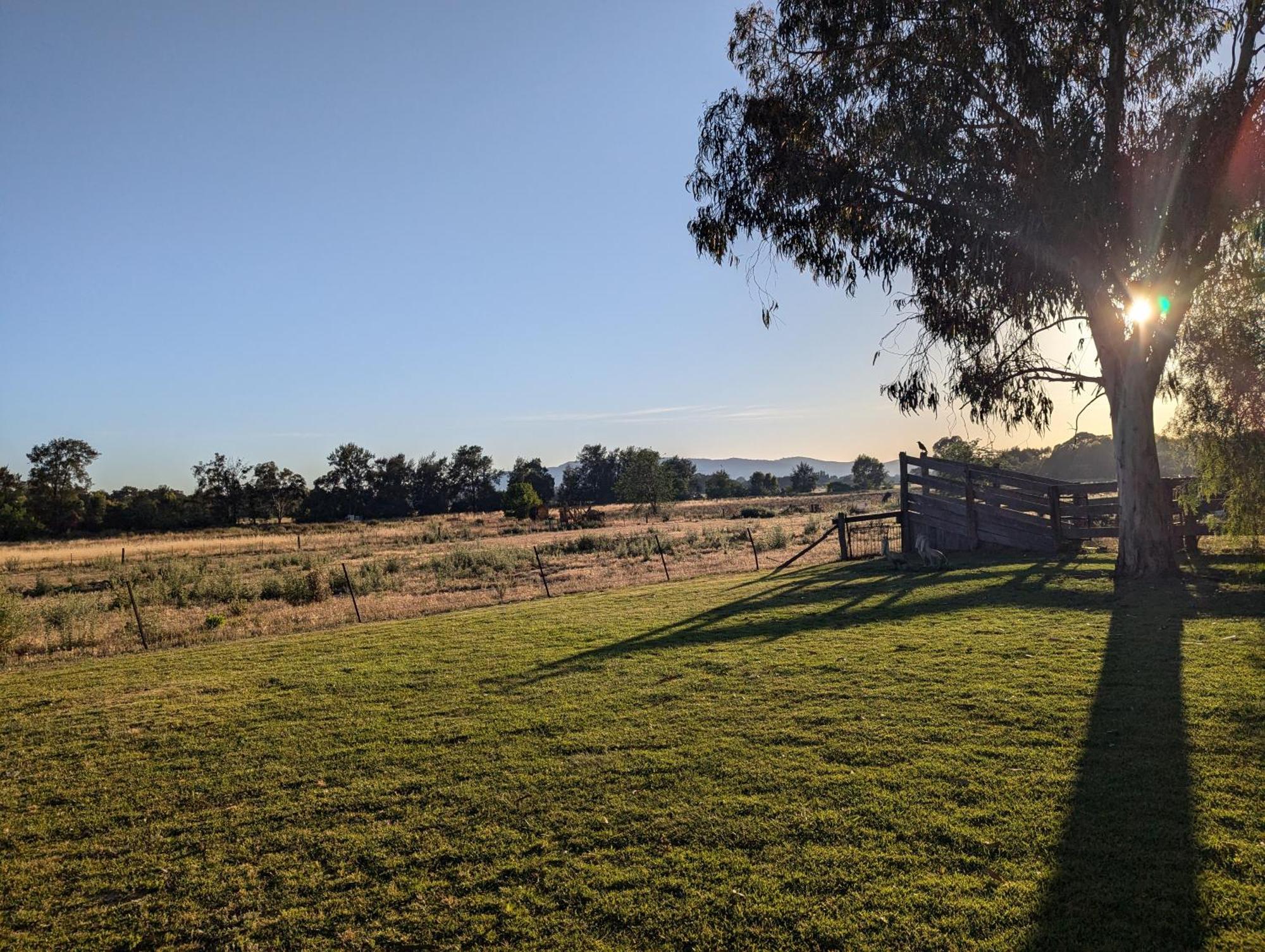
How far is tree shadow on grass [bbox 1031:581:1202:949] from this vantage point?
357cm

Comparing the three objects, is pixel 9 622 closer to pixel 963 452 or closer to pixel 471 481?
pixel 963 452

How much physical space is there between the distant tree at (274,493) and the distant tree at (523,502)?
29.8 meters

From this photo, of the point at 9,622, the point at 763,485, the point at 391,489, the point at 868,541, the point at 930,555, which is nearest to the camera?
the point at 9,622

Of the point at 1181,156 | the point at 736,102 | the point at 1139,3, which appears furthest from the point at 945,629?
the point at 736,102

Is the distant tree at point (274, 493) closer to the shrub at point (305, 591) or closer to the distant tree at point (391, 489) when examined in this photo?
the distant tree at point (391, 489)

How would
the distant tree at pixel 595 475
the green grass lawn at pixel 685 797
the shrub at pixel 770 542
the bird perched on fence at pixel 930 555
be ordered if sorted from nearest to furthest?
1. the green grass lawn at pixel 685 797
2. the bird perched on fence at pixel 930 555
3. the shrub at pixel 770 542
4. the distant tree at pixel 595 475

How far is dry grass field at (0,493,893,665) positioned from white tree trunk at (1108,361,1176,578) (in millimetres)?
9120

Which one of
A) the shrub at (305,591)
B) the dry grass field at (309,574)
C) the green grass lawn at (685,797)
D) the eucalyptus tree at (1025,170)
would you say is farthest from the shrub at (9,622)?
the eucalyptus tree at (1025,170)

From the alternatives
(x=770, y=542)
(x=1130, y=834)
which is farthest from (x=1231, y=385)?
(x=770, y=542)

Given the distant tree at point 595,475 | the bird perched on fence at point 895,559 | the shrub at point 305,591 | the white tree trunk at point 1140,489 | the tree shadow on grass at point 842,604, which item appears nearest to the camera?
the tree shadow on grass at point 842,604

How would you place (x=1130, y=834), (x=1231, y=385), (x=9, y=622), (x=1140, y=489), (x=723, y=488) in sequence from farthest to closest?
(x=723, y=488), (x=9, y=622), (x=1140, y=489), (x=1231, y=385), (x=1130, y=834)

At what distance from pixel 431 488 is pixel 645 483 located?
4282 cm

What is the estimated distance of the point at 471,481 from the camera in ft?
346

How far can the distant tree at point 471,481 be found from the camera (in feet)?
340
